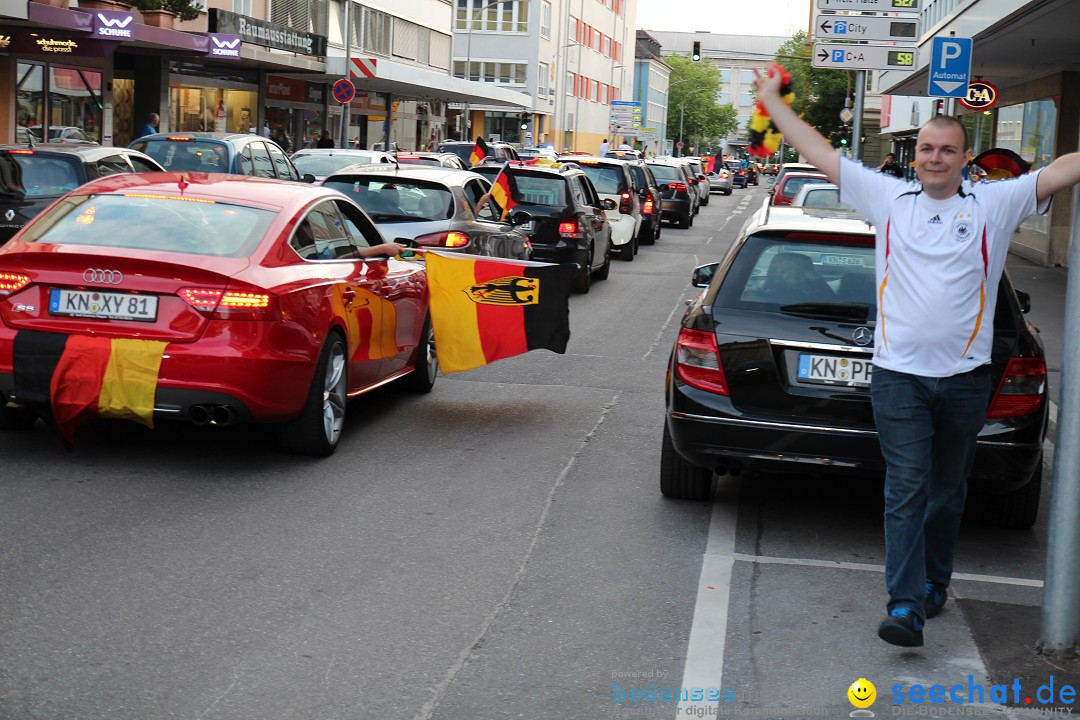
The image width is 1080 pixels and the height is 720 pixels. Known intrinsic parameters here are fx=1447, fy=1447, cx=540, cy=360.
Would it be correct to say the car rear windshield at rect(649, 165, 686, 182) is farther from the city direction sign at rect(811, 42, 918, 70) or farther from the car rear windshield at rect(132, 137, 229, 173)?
the car rear windshield at rect(132, 137, 229, 173)

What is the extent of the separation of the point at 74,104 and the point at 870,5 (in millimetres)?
17805

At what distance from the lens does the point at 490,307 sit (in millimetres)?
9336

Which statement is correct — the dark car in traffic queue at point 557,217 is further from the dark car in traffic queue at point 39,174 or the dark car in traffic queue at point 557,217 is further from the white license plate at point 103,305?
the white license plate at point 103,305

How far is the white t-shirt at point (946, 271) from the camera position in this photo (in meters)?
4.87

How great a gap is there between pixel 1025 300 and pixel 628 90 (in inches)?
4693

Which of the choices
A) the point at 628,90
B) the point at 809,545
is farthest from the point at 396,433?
the point at 628,90

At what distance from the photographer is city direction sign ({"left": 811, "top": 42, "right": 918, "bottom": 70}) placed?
23.8 meters

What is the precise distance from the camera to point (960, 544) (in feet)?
22.0

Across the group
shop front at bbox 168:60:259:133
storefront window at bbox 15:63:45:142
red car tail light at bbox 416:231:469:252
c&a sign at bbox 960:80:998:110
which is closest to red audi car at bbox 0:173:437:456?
red car tail light at bbox 416:231:469:252

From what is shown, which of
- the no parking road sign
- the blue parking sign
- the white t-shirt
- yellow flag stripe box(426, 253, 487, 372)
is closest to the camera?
the white t-shirt

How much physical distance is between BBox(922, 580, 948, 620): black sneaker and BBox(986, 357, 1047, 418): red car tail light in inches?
45.8

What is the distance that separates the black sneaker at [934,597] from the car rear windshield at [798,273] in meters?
1.61

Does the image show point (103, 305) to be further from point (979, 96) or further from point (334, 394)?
point (979, 96)

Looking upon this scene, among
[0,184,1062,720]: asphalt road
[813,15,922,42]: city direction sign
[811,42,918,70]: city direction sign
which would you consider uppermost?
[813,15,922,42]: city direction sign
